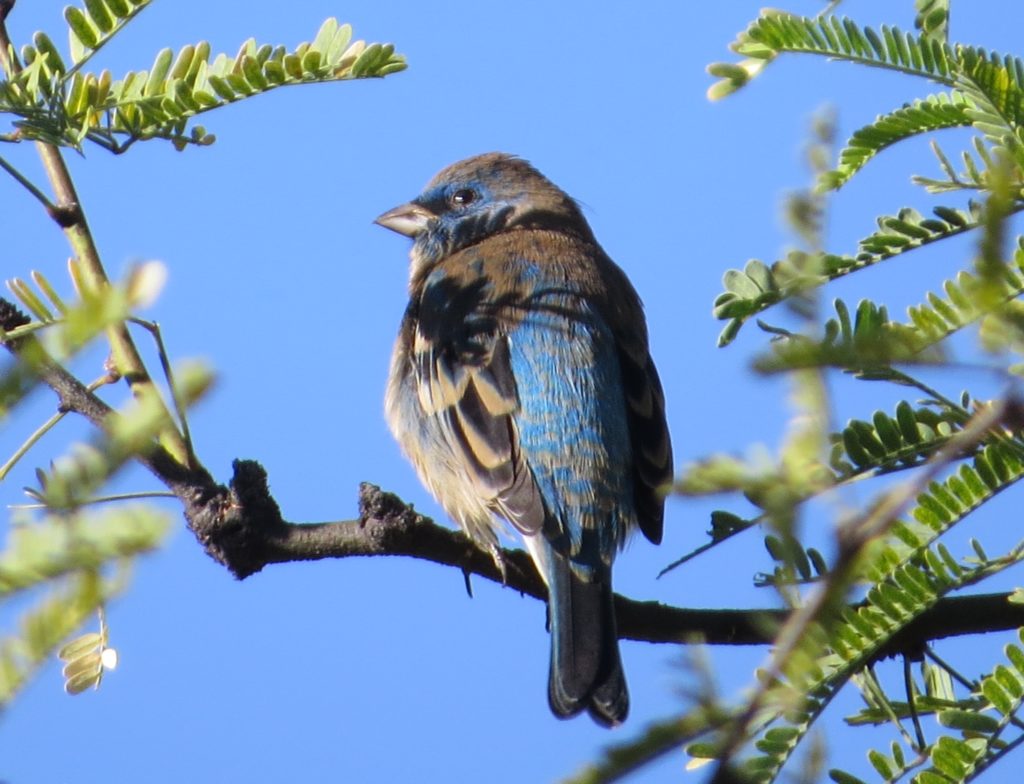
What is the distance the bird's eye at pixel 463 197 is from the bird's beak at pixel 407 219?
5.2 inches

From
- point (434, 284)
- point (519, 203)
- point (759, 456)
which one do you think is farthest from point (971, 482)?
point (519, 203)

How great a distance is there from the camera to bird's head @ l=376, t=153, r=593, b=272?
6.40 m

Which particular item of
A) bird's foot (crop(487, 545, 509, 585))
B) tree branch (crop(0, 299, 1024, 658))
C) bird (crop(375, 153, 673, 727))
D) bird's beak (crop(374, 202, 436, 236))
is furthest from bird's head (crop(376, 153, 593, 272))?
tree branch (crop(0, 299, 1024, 658))

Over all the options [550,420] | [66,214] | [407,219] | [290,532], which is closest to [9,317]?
[66,214]

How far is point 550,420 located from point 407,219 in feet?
7.55

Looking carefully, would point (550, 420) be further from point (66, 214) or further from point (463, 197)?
point (463, 197)

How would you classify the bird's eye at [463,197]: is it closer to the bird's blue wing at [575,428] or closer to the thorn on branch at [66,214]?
the bird's blue wing at [575,428]

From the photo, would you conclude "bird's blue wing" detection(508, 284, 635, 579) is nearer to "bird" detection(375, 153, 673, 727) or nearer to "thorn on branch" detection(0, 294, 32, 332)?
"bird" detection(375, 153, 673, 727)

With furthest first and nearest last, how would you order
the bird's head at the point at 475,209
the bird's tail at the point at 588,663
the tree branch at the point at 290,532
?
the bird's head at the point at 475,209 < the bird's tail at the point at 588,663 < the tree branch at the point at 290,532

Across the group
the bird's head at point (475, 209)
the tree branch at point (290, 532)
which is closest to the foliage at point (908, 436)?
the tree branch at point (290, 532)

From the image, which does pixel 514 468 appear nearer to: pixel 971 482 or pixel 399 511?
pixel 399 511

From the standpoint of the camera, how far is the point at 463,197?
655 cm

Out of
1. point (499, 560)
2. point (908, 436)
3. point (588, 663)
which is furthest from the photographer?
point (499, 560)

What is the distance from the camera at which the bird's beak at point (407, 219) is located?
6.50 meters
